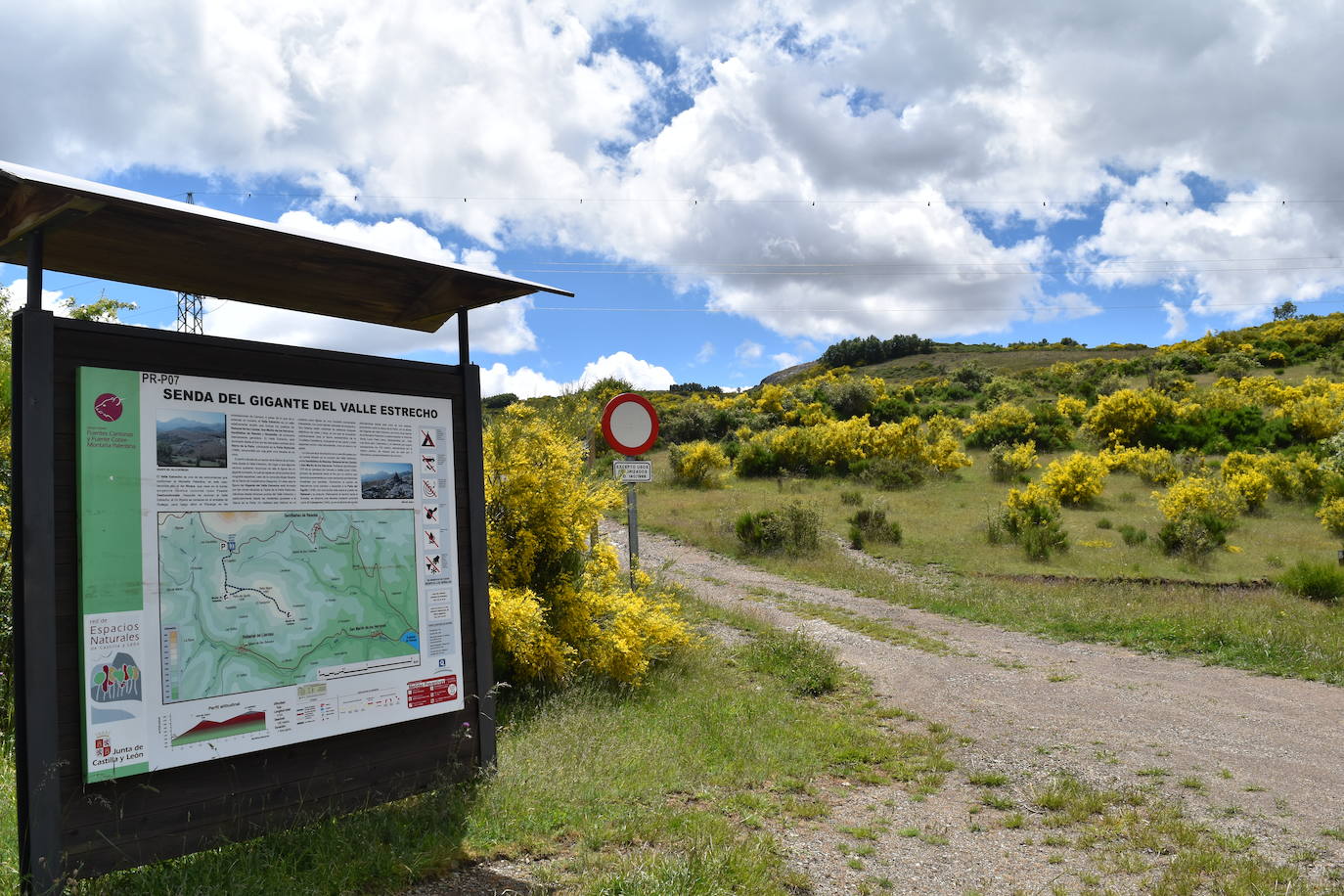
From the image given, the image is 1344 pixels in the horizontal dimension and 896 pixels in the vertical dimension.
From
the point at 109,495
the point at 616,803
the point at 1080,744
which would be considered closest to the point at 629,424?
the point at 616,803

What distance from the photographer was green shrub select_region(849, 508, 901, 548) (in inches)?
687

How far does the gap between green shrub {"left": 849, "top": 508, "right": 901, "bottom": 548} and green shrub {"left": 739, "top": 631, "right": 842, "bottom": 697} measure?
365 inches

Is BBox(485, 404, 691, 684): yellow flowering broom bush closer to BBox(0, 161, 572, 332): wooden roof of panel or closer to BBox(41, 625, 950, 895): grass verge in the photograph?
BBox(41, 625, 950, 895): grass verge

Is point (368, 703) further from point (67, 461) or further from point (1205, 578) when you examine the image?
point (1205, 578)

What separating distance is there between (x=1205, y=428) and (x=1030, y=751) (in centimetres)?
2694

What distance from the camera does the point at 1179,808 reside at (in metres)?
4.66

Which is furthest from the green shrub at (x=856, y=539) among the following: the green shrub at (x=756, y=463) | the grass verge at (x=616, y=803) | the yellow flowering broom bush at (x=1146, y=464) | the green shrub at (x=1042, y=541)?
the green shrub at (x=756, y=463)

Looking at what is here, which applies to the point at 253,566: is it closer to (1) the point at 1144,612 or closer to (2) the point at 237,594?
(2) the point at 237,594

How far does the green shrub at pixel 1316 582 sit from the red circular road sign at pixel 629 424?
32.2 feet

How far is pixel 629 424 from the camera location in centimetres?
856

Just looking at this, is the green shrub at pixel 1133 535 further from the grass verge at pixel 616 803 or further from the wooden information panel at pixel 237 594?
the wooden information panel at pixel 237 594

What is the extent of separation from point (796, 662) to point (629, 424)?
2832mm

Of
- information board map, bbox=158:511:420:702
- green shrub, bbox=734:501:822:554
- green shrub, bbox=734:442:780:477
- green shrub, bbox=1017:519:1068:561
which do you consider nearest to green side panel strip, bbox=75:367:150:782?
information board map, bbox=158:511:420:702

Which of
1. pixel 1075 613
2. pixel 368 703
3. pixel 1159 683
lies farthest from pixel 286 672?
pixel 1075 613
